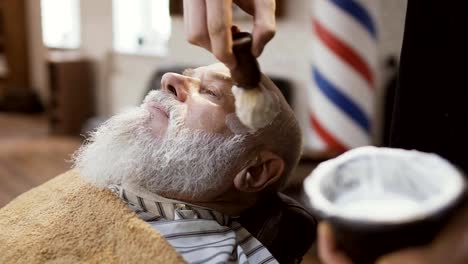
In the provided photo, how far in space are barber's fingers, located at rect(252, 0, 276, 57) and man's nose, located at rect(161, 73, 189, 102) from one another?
350 millimetres

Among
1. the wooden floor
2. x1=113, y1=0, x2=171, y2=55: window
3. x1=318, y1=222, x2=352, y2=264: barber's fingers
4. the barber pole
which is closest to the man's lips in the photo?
x1=318, y1=222, x2=352, y2=264: barber's fingers

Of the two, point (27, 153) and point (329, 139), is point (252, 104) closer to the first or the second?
point (329, 139)

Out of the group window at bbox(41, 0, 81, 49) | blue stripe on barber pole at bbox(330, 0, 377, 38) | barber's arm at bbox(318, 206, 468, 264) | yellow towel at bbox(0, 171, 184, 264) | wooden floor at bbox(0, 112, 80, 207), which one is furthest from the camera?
window at bbox(41, 0, 81, 49)

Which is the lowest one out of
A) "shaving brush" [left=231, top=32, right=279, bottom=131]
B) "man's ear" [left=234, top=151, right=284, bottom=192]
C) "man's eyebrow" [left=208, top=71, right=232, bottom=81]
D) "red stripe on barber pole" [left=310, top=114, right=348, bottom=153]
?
"red stripe on barber pole" [left=310, top=114, right=348, bottom=153]

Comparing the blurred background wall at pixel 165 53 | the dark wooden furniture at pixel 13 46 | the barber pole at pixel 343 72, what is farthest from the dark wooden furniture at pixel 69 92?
the barber pole at pixel 343 72

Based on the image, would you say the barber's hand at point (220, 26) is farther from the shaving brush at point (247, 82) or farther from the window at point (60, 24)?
the window at point (60, 24)

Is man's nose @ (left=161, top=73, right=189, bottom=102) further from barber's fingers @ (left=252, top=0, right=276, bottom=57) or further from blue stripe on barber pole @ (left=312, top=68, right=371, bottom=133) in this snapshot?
blue stripe on barber pole @ (left=312, top=68, right=371, bottom=133)

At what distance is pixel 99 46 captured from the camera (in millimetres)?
5137

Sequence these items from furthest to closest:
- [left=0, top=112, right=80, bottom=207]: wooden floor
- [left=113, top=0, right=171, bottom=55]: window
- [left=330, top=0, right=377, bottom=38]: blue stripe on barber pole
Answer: [left=113, top=0, right=171, bottom=55]: window < [left=0, top=112, right=80, bottom=207]: wooden floor < [left=330, top=0, right=377, bottom=38]: blue stripe on barber pole

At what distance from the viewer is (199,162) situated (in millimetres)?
1150

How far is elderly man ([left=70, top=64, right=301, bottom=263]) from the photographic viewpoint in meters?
1.14

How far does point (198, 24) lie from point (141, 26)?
4052 mm

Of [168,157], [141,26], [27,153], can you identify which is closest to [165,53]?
[141,26]

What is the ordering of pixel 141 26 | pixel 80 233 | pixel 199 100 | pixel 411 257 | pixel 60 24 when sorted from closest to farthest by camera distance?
pixel 411 257 → pixel 80 233 → pixel 199 100 → pixel 141 26 → pixel 60 24
